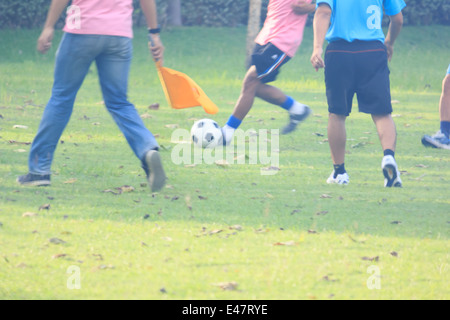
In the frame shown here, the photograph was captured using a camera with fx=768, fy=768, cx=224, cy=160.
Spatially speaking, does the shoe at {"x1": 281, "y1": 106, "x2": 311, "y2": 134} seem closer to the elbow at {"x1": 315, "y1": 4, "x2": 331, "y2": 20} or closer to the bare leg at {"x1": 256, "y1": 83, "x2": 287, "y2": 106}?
the bare leg at {"x1": 256, "y1": 83, "x2": 287, "y2": 106}

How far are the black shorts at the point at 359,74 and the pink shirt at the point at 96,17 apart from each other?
186cm

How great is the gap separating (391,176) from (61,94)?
2.83m

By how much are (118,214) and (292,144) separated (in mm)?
3778

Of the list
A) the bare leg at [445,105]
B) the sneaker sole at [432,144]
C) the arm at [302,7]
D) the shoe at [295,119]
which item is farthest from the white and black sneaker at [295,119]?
the bare leg at [445,105]

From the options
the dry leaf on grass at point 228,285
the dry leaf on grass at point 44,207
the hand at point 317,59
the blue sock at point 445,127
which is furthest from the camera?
the blue sock at point 445,127

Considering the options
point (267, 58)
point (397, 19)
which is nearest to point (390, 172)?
point (397, 19)

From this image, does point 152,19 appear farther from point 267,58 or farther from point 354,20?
point 267,58

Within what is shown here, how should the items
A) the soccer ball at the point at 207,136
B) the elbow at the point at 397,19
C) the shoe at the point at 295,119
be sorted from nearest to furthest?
the elbow at the point at 397,19 → the soccer ball at the point at 207,136 → the shoe at the point at 295,119

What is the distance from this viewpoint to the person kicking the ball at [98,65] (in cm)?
580

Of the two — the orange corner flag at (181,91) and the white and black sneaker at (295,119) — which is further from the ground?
the orange corner flag at (181,91)

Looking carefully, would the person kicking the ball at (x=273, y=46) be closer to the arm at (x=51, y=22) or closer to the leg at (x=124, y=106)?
the leg at (x=124, y=106)

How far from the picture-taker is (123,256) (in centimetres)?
448

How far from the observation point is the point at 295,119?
909cm

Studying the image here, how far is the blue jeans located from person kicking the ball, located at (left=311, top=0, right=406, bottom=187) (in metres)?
1.58
